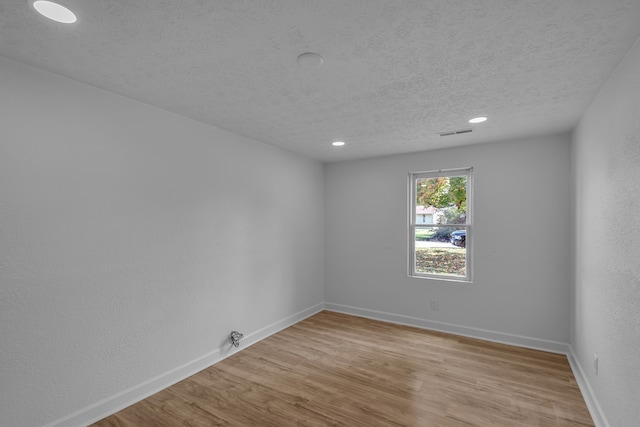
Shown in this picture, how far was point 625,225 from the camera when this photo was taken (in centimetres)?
173

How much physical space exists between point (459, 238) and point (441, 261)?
15.5 inches

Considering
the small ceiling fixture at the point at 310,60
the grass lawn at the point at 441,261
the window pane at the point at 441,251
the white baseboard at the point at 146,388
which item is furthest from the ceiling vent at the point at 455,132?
the white baseboard at the point at 146,388

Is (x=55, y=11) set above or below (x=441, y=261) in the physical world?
above

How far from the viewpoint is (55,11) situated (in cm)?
138

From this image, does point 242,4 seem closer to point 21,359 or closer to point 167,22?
point 167,22

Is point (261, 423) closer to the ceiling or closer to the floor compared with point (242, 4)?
closer to the floor

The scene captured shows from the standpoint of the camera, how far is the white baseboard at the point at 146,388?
2092 mm

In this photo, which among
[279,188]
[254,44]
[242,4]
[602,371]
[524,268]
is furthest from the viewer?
[279,188]

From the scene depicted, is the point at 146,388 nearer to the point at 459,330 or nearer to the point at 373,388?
the point at 373,388

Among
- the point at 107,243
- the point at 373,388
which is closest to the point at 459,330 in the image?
the point at 373,388

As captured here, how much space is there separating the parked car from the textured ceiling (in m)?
1.61

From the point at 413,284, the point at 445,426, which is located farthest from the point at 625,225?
the point at 413,284

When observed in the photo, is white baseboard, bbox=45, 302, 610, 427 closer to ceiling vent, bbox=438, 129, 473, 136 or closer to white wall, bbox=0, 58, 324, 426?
white wall, bbox=0, 58, 324, 426

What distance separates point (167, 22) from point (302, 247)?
3.38 meters
